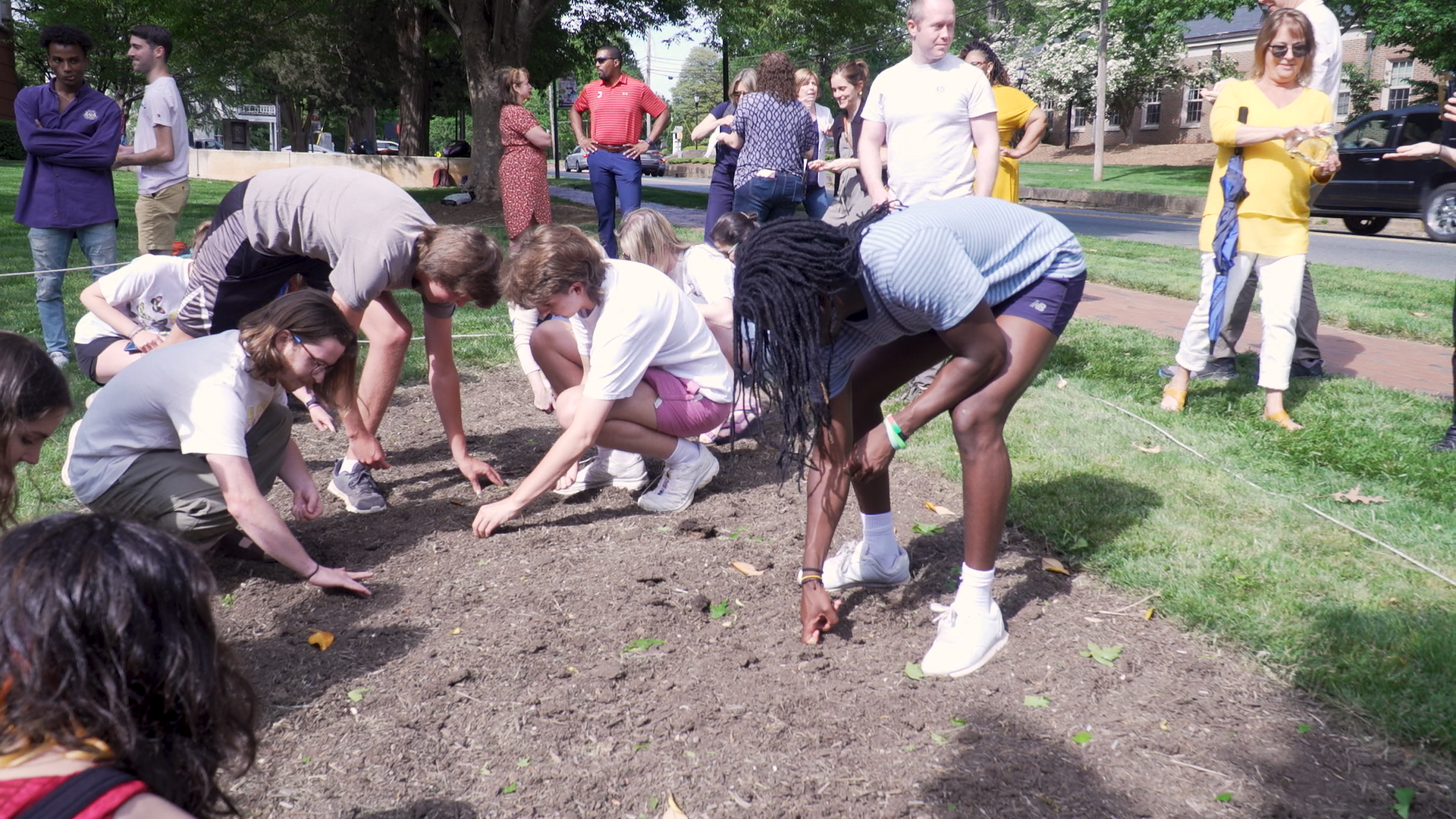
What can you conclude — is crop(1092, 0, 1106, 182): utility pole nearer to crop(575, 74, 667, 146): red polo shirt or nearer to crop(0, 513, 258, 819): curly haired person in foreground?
crop(575, 74, 667, 146): red polo shirt

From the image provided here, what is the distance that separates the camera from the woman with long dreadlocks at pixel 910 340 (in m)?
2.50

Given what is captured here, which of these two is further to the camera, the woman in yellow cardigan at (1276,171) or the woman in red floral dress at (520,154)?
the woman in red floral dress at (520,154)

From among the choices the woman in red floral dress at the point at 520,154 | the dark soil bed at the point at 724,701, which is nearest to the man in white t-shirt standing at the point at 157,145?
the woman in red floral dress at the point at 520,154

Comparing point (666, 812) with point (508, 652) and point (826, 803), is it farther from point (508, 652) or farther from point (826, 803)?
point (508, 652)

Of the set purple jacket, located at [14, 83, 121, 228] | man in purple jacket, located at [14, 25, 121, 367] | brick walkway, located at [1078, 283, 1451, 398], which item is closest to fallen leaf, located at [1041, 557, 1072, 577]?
brick walkway, located at [1078, 283, 1451, 398]

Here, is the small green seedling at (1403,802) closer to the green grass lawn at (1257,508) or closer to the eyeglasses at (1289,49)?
the green grass lawn at (1257,508)

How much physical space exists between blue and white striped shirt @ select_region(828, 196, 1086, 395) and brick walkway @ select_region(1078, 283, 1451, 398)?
3.86 metres

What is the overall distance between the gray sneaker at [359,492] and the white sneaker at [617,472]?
0.74 metres

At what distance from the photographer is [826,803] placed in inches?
93.6

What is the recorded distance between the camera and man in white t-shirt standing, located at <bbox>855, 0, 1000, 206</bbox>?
4934mm

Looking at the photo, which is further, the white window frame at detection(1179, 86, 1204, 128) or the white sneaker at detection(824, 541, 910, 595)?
the white window frame at detection(1179, 86, 1204, 128)

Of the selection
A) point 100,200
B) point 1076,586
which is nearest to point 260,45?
point 100,200

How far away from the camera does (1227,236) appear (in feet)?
16.0

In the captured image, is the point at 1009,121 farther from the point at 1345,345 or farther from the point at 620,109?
the point at 620,109
